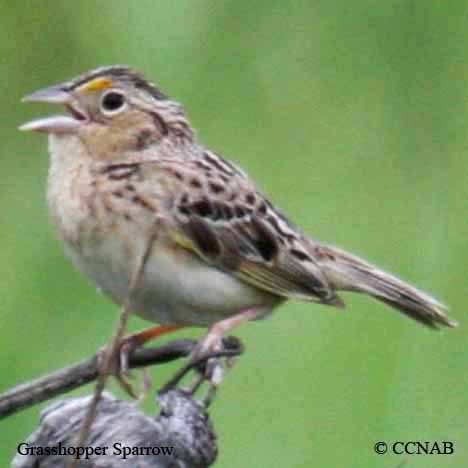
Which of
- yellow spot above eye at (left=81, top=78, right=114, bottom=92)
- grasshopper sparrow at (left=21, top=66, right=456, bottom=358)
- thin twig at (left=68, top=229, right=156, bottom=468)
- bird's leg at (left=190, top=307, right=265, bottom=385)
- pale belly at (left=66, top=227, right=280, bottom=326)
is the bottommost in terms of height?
thin twig at (left=68, top=229, right=156, bottom=468)

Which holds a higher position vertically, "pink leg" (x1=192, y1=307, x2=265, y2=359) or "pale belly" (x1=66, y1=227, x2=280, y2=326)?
"pale belly" (x1=66, y1=227, x2=280, y2=326)

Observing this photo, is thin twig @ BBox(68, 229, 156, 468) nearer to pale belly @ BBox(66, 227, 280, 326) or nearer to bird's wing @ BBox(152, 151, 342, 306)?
pale belly @ BBox(66, 227, 280, 326)

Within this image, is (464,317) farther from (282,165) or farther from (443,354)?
(282,165)

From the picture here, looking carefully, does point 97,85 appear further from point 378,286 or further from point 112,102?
point 378,286

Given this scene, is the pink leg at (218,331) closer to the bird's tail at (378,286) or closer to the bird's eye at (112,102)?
the bird's tail at (378,286)

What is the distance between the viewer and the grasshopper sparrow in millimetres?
3475

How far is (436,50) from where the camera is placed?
18.3 feet

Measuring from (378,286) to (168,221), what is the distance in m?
0.61

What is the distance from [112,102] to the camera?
376 cm

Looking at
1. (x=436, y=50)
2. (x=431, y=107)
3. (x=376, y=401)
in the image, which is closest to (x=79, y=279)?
(x=376, y=401)

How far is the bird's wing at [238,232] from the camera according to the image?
146 inches

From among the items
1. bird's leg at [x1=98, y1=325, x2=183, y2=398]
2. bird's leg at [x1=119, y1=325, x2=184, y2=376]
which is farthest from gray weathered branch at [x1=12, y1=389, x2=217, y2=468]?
bird's leg at [x1=119, y1=325, x2=184, y2=376]

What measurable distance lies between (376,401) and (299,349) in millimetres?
446

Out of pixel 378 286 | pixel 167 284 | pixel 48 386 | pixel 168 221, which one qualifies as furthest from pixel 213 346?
pixel 378 286
